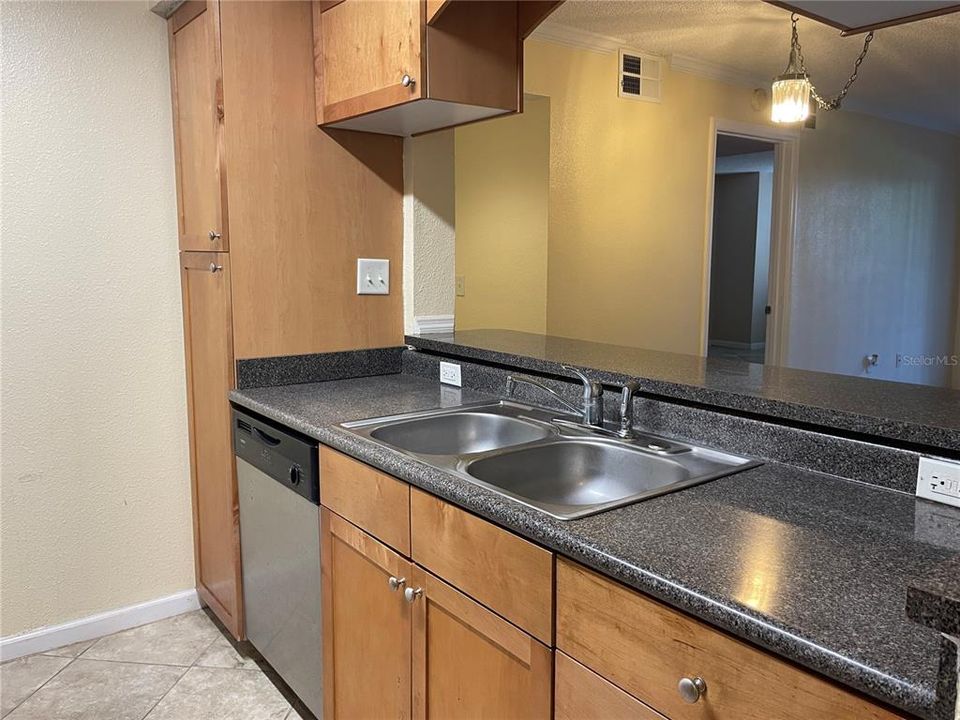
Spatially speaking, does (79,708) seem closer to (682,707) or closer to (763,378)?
(682,707)

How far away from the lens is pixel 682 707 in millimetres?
945

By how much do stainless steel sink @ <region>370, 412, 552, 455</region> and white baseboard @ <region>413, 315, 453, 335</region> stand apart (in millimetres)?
630

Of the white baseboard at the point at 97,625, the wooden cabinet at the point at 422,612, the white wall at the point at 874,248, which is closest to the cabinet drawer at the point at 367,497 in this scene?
the wooden cabinet at the point at 422,612

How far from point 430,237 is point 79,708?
5.63ft


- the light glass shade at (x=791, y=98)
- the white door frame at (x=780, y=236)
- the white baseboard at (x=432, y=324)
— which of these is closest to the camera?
the white baseboard at (x=432, y=324)

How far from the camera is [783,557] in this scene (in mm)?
1000

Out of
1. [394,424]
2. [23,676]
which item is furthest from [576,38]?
[23,676]

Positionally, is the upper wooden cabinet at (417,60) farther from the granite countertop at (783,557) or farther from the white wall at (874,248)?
the white wall at (874,248)

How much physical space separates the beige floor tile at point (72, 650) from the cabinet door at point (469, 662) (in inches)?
56.4

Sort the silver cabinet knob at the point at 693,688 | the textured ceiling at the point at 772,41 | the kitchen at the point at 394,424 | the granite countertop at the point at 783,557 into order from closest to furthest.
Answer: the granite countertop at the point at 783,557
the silver cabinet knob at the point at 693,688
the kitchen at the point at 394,424
the textured ceiling at the point at 772,41

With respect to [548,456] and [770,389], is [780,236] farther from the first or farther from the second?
[548,456]

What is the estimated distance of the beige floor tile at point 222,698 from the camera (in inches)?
80.9

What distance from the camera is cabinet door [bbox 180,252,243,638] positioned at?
2203mm

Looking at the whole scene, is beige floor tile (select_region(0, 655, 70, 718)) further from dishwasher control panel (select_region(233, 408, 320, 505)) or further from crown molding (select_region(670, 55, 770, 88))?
crown molding (select_region(670, 55, 770, 88))
